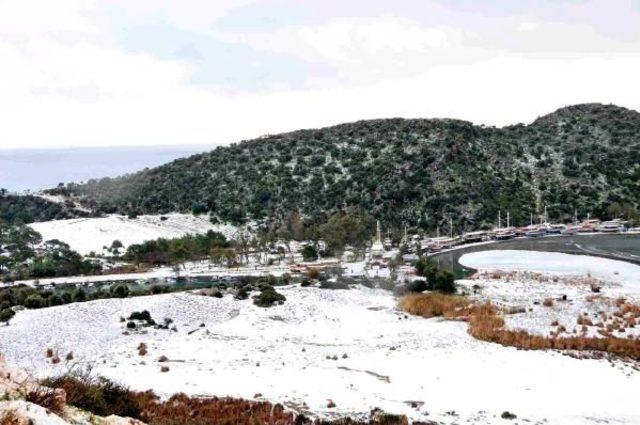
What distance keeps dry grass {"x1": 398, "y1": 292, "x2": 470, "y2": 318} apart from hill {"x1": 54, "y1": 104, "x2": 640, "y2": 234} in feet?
164

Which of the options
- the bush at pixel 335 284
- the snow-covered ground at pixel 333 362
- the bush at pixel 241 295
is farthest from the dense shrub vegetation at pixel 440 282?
the bush at pixel 241 295

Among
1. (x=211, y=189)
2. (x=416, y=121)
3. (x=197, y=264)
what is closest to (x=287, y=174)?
(x=211, y=189)

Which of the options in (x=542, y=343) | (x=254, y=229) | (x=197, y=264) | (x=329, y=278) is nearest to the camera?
(x=542, y=343)

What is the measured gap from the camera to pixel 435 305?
36.6 m

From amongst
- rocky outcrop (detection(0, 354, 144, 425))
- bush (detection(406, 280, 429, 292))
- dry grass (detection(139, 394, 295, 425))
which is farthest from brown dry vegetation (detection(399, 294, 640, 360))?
rocky outcrop (detection(0, 354, 144, 425))

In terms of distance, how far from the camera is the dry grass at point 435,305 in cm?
3541

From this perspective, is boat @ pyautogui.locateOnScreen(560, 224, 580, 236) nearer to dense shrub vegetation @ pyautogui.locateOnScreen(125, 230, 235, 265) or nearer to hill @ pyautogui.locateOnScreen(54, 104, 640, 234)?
hill @ pyautogui.locateOnScreen(54, 104, 640, 234)

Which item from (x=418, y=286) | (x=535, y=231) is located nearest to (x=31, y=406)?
(x=418, y=286)

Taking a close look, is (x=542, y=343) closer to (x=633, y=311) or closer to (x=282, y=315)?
(x=633, y=311)

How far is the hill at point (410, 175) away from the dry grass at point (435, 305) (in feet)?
164

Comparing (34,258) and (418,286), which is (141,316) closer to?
(418,286)

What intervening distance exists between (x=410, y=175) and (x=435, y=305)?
207ft

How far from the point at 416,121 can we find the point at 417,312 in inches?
3421

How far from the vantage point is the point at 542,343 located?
2686 cm
